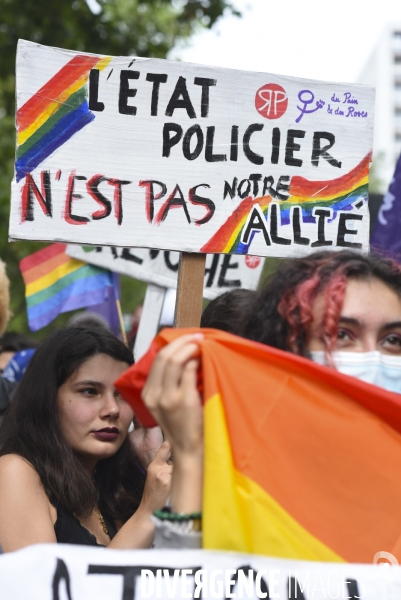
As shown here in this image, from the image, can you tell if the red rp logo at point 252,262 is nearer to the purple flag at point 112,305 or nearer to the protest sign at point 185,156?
the purple flag at point 112,305

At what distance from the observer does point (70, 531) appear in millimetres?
2449

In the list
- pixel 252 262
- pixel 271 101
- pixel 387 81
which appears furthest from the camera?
pixel 387 81

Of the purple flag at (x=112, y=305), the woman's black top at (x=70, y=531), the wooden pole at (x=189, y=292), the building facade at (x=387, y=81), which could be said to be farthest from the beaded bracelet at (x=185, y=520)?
the building facade at (x=387, y=81)

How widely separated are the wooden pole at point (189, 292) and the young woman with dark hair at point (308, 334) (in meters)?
0.54

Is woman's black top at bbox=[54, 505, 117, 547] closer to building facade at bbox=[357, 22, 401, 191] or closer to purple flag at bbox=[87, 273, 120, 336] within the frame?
purple flag at bbox=[87, 273, 120, 336]

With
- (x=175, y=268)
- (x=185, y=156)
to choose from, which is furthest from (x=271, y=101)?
(x=175, y=268)

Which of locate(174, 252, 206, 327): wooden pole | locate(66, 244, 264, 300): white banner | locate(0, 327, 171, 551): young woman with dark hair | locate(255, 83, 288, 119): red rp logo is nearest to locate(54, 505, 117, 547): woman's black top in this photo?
locate(0, 327, 171, 551): young woman with dark hair

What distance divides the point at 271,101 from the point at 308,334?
3.75ft

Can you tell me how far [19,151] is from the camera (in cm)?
256

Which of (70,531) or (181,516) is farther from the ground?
(181,516)

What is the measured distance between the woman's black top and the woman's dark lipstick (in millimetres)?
269

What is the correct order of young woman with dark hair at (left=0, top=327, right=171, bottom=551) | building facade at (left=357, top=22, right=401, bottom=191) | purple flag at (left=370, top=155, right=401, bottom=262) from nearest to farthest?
young woman with dark hair at (left=0, top=327, right=171, bottom=551), purple flag at (left=370, top=155, right=401, bottom=262), building facade at (left=357, top=22, right=401, bottom=191)

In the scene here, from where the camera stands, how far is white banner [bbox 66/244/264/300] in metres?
3.96

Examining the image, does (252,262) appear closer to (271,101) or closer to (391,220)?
(391,220)
